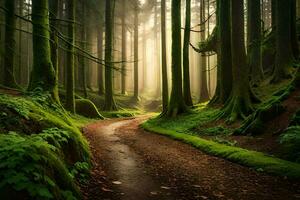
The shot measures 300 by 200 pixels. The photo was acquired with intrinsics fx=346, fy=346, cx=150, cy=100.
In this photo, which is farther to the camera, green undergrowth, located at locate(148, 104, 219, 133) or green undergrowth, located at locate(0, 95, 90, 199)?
green undergrowth, located at locate(148, 104, 219, 133)

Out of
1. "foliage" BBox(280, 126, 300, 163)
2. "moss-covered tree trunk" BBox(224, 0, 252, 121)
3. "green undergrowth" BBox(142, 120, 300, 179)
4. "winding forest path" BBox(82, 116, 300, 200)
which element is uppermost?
"moss-covered tree trunk" BBox(224, 0, 252, 121)

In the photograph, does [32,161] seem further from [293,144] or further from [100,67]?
[100,67]

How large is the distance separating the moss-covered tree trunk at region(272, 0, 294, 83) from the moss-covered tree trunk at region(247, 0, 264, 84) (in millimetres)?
2507

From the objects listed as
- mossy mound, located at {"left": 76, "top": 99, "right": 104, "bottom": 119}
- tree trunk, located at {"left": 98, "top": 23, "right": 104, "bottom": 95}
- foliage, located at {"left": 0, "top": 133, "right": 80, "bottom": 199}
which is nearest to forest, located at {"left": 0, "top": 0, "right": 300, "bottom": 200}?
foliage, located at {"left": 0, "top": 133, "right": 80, "bottom": 199}

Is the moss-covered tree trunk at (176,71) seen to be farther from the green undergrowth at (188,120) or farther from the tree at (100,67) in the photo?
the tree at (100,67)

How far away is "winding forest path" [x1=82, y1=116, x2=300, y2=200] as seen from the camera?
21.9 ft

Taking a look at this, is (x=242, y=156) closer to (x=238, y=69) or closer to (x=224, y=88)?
(x=238, y=69)

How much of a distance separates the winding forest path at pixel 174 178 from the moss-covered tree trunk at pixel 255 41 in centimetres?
989

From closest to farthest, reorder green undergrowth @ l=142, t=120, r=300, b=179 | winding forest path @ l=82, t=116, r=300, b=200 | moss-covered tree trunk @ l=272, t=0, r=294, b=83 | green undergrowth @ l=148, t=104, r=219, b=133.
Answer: winding forest path @ l=82, t=116, r=300, b=200, green undergrowth @ l=142, t=120, r=300, b=179, moss-covered tree trunk @ l=272, t=0, r=294, b=83, green undergrowth @ l=148, t=104, r=219, b=133

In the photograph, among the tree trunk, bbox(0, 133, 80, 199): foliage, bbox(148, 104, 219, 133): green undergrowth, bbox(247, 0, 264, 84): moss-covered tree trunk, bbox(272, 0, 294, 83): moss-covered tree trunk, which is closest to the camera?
bbox(0, 133, 80, 199): foliage

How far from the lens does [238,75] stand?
1556cm

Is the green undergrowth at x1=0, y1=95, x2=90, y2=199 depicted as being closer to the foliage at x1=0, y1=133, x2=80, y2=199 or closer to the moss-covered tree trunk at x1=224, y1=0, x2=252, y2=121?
the foliage at x1=0, y1=133, x2=80, y2=199

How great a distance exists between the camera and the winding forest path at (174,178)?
21.9 feet

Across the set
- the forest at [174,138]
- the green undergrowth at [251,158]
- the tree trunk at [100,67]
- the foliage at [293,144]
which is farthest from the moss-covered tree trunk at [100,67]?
the foliage at [293,144]
